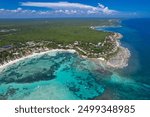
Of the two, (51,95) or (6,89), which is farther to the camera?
(6,89)

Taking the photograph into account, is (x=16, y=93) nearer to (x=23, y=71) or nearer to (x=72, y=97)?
(x=72, y=97)

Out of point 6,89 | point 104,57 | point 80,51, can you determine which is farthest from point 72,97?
point 80,51

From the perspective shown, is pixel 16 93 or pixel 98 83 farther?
pixel 98 83

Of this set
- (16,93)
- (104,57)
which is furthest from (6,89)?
(104,57)

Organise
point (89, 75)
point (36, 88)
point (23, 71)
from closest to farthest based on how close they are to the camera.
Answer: point (36, 88), point (89, 75), point (23, 71)

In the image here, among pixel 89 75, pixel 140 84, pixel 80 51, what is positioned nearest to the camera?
pixel 140 84

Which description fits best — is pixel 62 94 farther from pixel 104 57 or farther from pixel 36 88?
pixel 104 57
